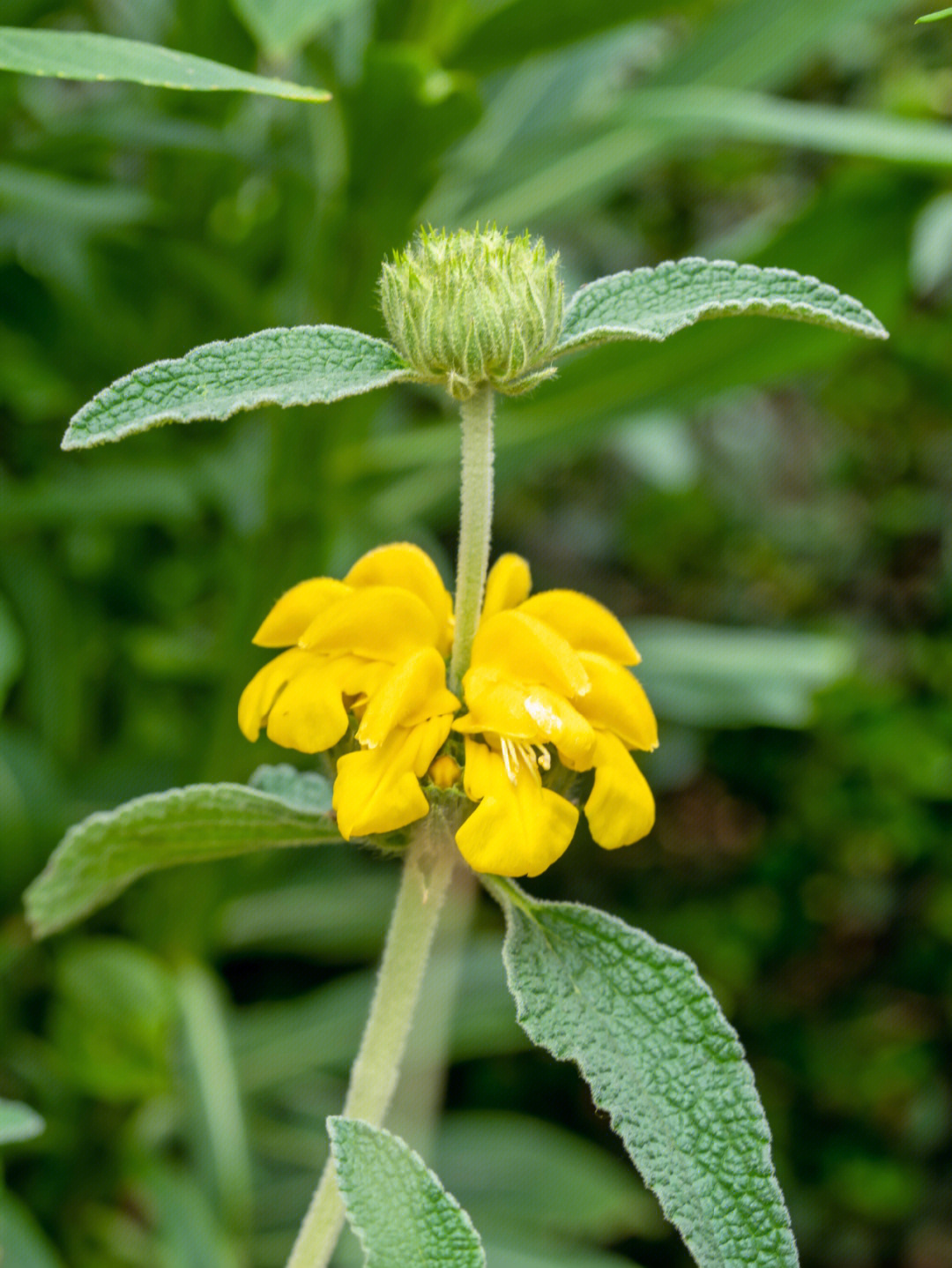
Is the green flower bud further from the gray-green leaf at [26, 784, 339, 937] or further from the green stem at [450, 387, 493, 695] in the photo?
the gray-green leaf at [26, 784, 339, 937]

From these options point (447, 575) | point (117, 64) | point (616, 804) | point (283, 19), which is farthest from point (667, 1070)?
point (447, 575)

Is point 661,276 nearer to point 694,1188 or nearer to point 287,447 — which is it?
point 694,1188

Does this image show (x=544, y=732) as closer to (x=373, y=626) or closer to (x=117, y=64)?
(x=373, y=626)

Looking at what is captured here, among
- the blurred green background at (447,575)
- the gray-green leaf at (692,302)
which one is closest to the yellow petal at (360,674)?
the gray-green leaf at (692,302)

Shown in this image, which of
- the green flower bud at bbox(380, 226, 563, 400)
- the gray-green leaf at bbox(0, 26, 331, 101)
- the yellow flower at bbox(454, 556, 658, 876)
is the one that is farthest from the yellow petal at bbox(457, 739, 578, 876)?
the gray-green leaf at bbox(0, 26, 331, 101)

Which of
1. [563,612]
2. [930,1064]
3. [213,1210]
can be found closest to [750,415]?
[930,1064]

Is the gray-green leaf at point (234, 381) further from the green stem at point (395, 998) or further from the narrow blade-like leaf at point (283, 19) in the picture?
the narrow blade-like leaf at point (283, 19)

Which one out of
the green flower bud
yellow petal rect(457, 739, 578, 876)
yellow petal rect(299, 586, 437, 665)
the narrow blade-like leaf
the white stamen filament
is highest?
the narrow blade-like leaf
